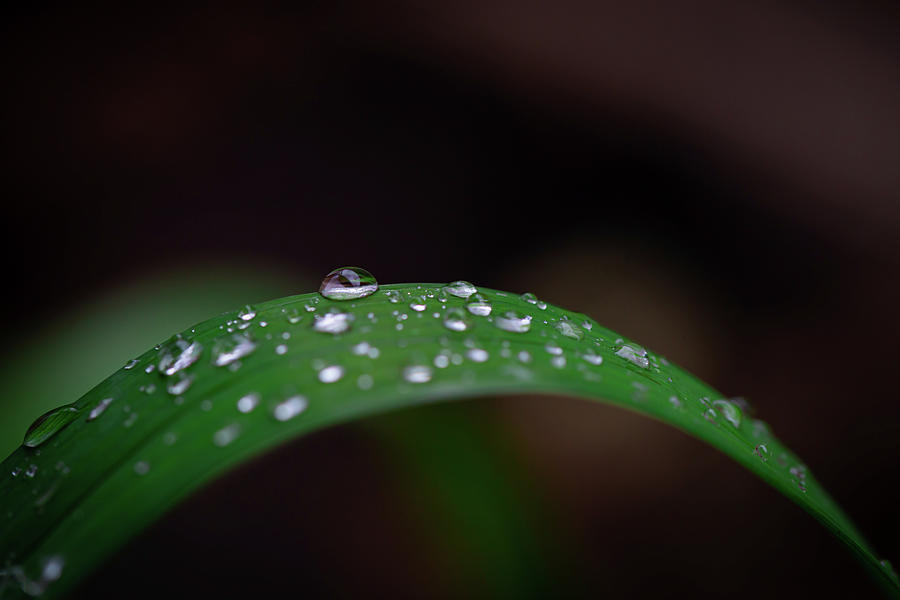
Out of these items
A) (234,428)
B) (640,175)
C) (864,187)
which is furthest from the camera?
(640,175)

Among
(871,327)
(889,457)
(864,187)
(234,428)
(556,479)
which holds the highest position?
(864,187)

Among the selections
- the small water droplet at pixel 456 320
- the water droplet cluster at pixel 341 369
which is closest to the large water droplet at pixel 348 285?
the water droplet cluster at pixel 341 369

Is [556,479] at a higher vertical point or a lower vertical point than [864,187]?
lower

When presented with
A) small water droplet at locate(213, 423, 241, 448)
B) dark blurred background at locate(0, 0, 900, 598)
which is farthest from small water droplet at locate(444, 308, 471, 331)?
dark blurred background at locate(0, 0, 900, 598)

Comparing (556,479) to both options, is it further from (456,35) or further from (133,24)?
(133,24)

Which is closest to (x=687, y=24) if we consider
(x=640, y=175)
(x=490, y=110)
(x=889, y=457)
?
(x=640, y=175)

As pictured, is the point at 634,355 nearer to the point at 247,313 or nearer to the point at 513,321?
A: the point at 513,321

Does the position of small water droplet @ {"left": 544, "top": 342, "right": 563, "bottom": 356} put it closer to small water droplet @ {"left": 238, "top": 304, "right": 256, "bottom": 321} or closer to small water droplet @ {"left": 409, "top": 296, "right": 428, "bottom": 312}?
small water droplet @ {"left": 409, "top": 296, "right": 428, "bottom": 312}

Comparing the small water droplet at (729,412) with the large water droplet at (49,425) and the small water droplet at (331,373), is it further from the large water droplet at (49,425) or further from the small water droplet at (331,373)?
the large water droplet at (49,425)
